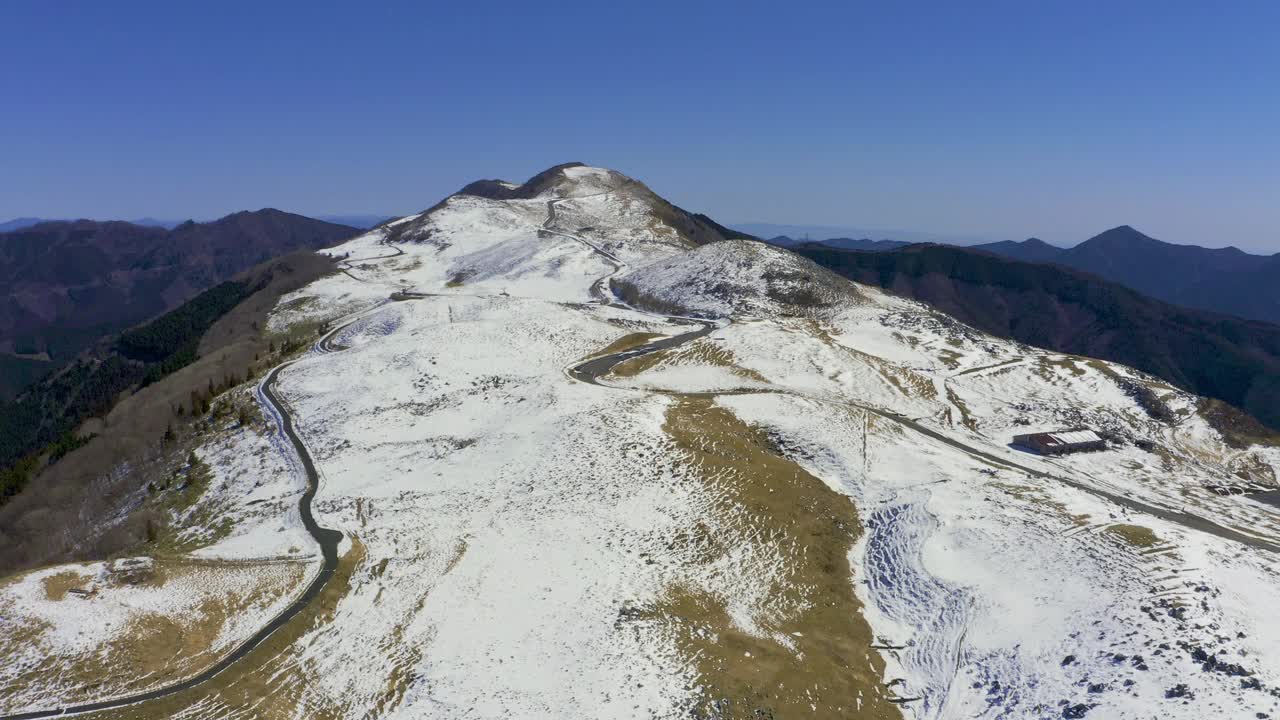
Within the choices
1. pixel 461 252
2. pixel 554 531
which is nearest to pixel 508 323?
pixel 554 531

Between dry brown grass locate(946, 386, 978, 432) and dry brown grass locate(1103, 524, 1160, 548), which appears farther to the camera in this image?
dry brown grass locate(946, 386, 978, 432)

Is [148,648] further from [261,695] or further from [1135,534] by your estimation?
[1135,534]

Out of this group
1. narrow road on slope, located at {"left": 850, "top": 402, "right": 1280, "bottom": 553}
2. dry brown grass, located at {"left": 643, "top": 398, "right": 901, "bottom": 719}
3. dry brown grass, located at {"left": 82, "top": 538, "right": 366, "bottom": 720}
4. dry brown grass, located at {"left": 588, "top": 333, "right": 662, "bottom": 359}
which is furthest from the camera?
dry brown grass, located at {"left": 588, "top": 333, "right": 662, "bottom": 359}

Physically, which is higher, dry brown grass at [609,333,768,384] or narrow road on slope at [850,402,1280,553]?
dry brown grass at [609,333,768,384]

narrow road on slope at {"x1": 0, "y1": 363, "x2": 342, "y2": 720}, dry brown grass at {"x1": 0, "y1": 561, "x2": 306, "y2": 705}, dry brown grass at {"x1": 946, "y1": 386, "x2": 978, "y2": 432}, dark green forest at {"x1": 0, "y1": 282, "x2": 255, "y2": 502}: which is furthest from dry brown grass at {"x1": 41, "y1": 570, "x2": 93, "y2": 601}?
dark green forest at {"x1": 0, "y1": 282, "x2": 255, "y2": 502}

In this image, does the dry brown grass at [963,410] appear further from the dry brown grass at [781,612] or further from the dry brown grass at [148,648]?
the dry brown grass at [148,648]

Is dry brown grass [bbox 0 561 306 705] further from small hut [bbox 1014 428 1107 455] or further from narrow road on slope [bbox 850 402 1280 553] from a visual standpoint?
small hut [bbox 1014 428 1107 455]

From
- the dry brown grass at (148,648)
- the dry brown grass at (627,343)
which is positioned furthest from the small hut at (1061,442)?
the dry brown grass at (148,648)
